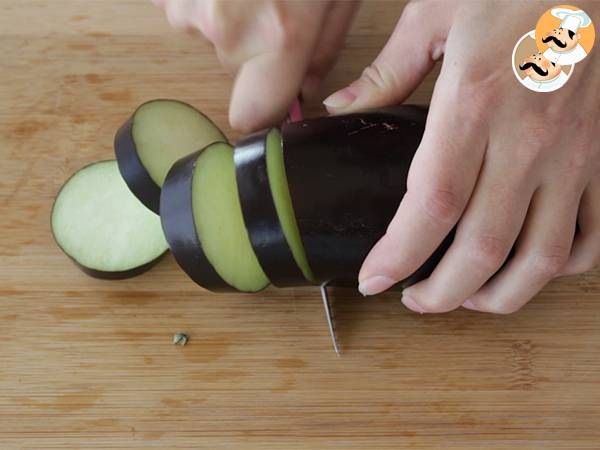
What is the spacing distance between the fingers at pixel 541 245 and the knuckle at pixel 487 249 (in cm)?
8

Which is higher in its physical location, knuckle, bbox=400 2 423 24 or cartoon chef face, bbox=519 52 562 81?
cartoon chef face, bbox=519 52 562 81

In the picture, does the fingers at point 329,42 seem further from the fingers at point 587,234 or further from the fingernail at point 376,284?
the fingers at point 587,234

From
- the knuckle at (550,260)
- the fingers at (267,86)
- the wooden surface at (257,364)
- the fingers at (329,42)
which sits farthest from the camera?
the fingers at (329,42)

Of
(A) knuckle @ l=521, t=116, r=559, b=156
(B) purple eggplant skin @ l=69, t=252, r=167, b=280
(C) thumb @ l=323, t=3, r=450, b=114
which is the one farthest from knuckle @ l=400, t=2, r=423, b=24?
(B) purple eggplant skin @ l=69, t=252, r=167, b=280

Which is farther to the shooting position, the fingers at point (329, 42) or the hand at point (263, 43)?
the fingers at point (329, 42)

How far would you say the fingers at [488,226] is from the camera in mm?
1673

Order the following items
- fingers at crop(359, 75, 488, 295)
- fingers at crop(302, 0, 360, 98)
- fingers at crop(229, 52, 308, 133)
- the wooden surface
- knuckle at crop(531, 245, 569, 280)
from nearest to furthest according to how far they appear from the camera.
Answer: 1. fingers at crop(359, 75, 488, 295)
2. knuckle at crop(531, 245, 569, 280)
3. the wooden surface
4. fingers at crop(229, 52, 308, 133)
5. fingers at crop(302, 0, 360, 98)

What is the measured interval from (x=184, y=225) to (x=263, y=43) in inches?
23.6

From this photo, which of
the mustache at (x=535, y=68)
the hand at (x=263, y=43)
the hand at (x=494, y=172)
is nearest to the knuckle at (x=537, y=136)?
the hand at (x=494, y=172)

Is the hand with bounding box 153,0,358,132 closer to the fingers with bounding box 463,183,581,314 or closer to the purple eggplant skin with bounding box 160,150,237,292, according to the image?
the purple eggplant skin with bounding box 160,150,237,292

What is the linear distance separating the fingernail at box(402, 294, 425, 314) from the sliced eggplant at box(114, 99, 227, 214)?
2.53ft

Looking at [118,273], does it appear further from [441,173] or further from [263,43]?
[441,173]

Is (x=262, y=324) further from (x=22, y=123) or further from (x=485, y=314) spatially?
(x=22, y=123)

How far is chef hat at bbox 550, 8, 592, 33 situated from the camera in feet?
5.72
